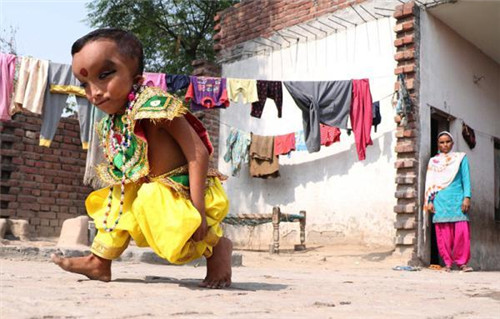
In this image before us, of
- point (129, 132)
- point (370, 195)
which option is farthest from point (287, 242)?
point (129, 132)

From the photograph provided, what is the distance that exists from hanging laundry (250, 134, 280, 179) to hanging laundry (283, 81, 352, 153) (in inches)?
46.2

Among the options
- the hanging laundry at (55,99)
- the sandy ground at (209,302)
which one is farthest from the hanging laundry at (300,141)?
the sandy ground at (209,302)

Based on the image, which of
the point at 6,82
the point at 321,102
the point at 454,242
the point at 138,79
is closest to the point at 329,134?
the point at 321,102

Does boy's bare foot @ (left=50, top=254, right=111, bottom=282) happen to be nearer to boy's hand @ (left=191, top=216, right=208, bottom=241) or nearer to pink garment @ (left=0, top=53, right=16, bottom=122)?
boy's hand @ (left=191, top=216, right=208, bottom=241)

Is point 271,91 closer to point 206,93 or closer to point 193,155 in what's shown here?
point 206,93

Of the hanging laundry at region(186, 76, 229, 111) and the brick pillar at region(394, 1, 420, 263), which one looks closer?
the brick pillar at region(394, 1, 420, 263)

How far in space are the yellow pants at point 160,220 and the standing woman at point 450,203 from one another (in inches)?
193

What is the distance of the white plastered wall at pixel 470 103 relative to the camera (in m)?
7.86

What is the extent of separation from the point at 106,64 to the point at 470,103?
7.54m

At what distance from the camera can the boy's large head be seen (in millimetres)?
2678

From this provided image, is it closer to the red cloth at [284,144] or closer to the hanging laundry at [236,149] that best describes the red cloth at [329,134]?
the red cloth at [284,144]

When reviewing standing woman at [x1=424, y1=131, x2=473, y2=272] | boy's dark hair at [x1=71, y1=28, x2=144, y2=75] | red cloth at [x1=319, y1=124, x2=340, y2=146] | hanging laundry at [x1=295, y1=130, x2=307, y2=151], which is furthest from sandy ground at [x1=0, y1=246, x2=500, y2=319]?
hanging laundry at [x1=295, y1=130, x2=307, y2=151]

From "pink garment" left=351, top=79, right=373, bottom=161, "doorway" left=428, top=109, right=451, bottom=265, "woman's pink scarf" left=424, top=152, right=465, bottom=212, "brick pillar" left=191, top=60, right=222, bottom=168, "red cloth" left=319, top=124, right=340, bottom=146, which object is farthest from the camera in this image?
"brick pillar" left=191, top=60, right=222, bottom=168

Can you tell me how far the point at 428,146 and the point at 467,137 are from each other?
1.23m
